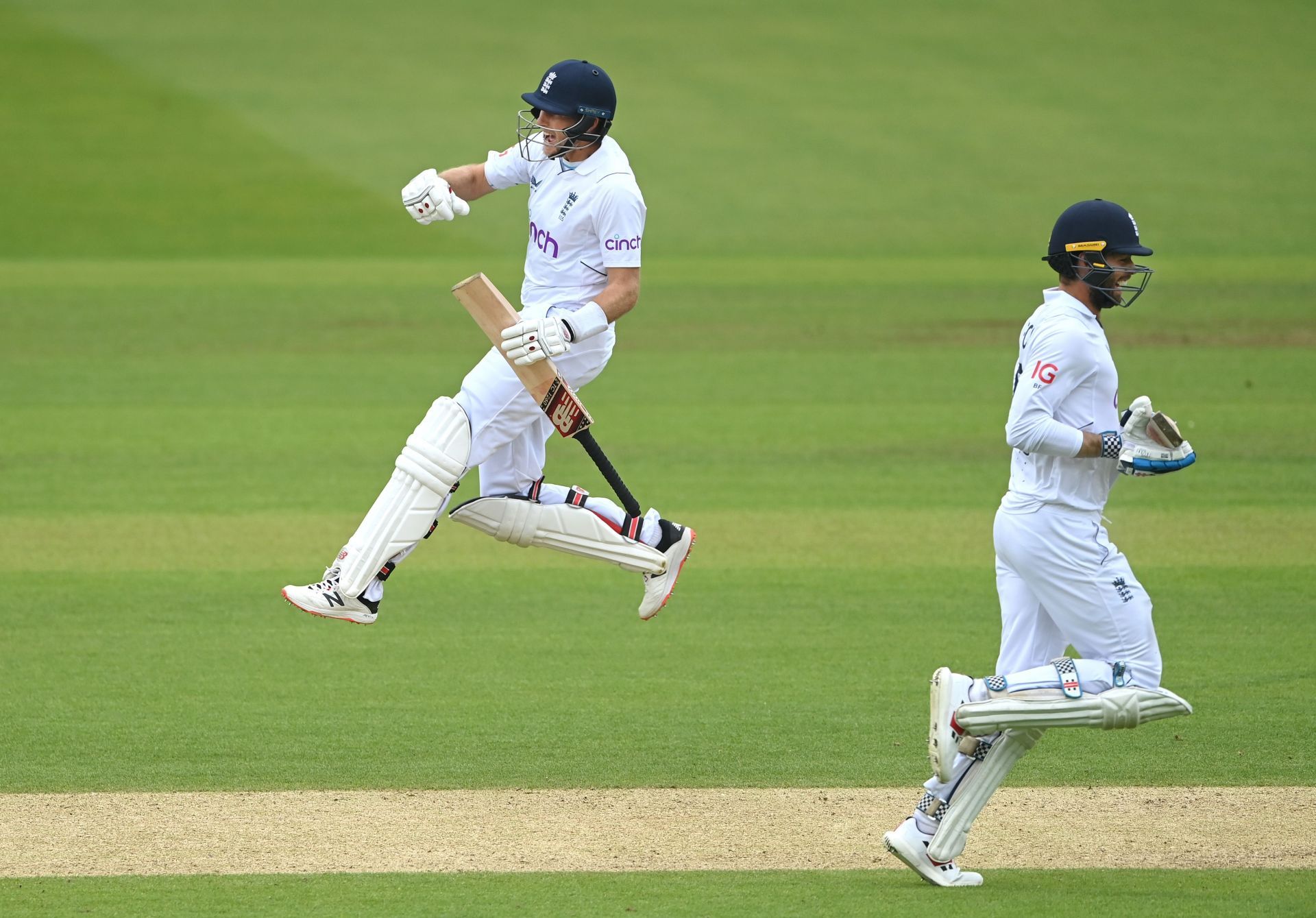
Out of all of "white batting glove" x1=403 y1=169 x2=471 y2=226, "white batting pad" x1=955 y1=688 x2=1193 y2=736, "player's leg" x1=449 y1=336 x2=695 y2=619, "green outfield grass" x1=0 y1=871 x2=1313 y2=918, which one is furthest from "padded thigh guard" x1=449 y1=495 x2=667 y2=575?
"white batting pad" x1=955 y1=688 x2=1193 y2=736

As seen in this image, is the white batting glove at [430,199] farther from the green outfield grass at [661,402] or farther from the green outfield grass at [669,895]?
the green outfield grass at [669,895]

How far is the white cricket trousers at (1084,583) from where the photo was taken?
485 centimetres

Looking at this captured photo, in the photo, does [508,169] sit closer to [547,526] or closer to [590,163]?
[590,163]

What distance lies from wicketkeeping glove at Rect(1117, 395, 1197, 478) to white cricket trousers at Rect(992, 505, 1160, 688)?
7.0 inches

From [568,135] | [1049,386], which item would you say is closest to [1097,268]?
[1049,386]

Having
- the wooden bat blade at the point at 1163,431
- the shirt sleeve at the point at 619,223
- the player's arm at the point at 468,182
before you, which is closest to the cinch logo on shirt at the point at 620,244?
the shirt sleeve at the point at 619,223

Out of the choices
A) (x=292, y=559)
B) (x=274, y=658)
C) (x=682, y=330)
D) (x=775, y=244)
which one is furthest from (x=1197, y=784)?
(x=775, y=244)

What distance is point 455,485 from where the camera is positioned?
6160mm

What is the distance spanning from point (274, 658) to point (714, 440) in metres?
5.68

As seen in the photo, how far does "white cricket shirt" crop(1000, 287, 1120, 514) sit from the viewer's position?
4789 mm

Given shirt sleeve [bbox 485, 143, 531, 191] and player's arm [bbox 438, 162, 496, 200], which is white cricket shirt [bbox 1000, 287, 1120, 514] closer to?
shirt sleeve [bbox 485, 143, 531, 191]

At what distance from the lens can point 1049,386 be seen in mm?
4816

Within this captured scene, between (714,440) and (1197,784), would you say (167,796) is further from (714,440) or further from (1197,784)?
(714,440)

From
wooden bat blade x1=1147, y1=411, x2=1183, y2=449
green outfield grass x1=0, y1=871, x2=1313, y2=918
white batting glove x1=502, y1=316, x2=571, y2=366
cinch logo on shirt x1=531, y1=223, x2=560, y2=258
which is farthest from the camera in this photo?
cinch logo on shirt x1=531, y1=223, x2=560, y2=258
